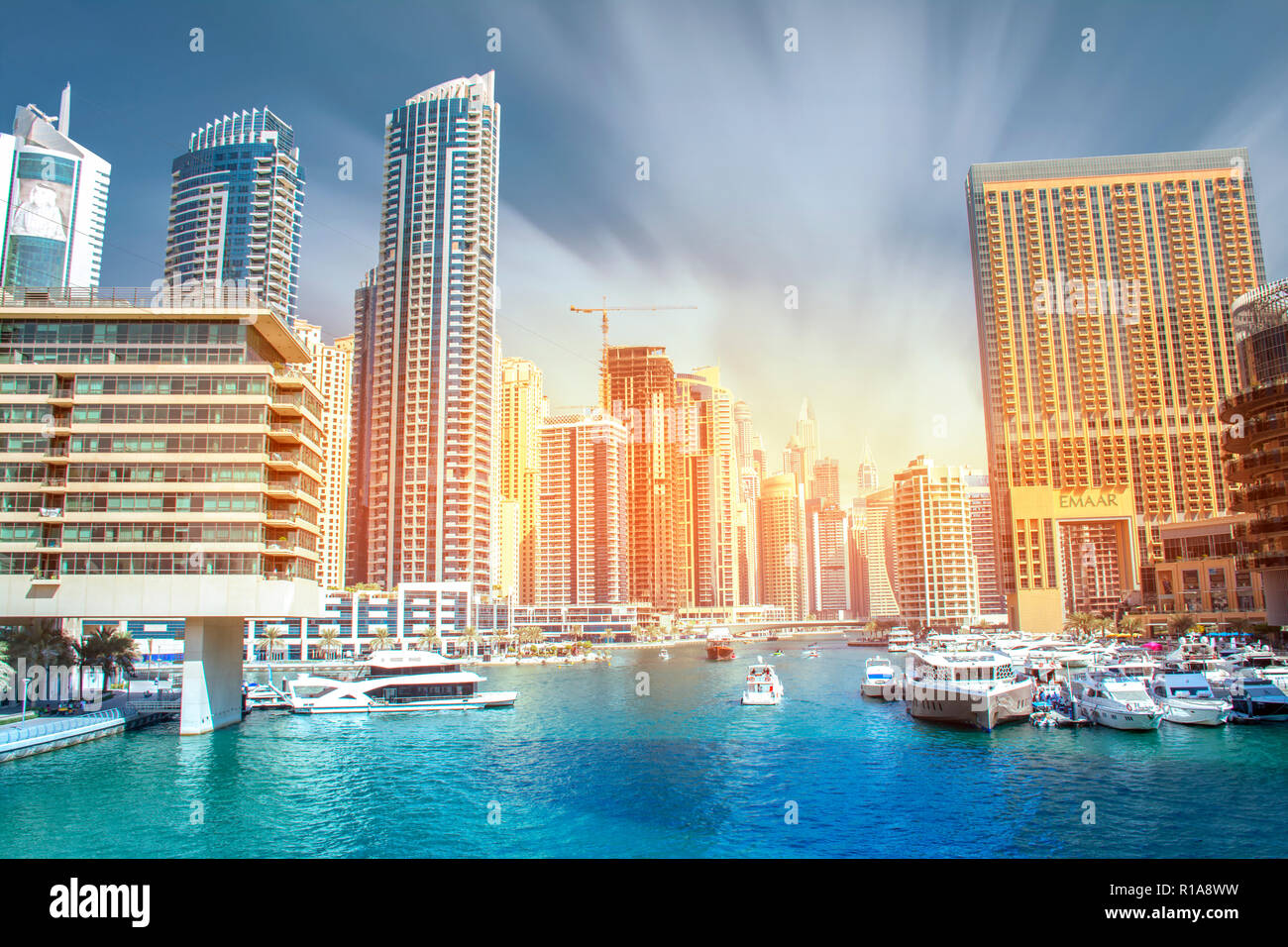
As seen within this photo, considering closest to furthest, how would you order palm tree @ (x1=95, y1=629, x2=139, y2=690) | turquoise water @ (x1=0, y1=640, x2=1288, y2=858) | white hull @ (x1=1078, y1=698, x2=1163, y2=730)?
turquoise water @ (x1=0, y1=640, x2=1288, y2=858), white hull @ (x1=1078, y1=698, x2=1163, y2=730), palm tree @ (x1=95, y1=629, x2=139, y2=690)

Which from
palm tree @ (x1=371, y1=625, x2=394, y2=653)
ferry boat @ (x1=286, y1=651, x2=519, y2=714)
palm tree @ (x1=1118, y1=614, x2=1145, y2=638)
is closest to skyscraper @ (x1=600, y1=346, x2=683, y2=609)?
palm tree @ (x1=371, y1=625, x2=394, y2=653)

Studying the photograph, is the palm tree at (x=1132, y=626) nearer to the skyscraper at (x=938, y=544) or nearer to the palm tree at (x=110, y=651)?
the skyscraper at (x=938, y=544)

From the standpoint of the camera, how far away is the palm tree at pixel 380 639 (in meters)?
91.9

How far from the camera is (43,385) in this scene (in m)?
32.2

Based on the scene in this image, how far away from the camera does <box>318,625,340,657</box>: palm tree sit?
9281 centimetres

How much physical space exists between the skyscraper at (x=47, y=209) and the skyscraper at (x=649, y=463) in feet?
316

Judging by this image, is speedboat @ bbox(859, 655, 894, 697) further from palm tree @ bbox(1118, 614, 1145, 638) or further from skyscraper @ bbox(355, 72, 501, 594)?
skyscraper @ bbox(355, 72, 501, 594)

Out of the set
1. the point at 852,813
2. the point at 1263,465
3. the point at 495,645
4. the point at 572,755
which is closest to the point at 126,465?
the point at 572,755

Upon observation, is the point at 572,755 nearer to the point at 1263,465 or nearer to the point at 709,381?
the point at 1263,465

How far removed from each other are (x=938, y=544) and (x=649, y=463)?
60159 mm

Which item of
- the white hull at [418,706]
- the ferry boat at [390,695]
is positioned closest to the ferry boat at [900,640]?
the white hull at [418,706]

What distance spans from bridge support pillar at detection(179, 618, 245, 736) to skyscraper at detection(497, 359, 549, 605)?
122m

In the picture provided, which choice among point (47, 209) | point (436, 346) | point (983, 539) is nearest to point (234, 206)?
point (436, 346)

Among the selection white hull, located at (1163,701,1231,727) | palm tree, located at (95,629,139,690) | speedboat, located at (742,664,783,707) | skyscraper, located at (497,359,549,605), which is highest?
skyscraper, located at (497,359,549,605)
